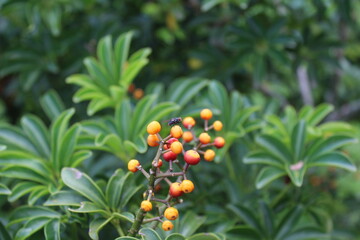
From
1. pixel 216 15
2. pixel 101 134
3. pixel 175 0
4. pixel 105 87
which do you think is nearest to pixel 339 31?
pixel 216 15

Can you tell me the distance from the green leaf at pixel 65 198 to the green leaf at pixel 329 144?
0.56 metres

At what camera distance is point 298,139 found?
3.67ft

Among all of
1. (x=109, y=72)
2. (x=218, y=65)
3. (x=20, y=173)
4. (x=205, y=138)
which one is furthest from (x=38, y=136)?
(x=218, y=65)

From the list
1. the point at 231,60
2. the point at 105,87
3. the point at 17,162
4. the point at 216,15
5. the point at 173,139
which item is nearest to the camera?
the point at 173,139

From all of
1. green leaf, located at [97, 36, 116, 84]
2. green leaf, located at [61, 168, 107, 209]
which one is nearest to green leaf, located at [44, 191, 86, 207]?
green leaf, located at [61, 168, 107, 209]

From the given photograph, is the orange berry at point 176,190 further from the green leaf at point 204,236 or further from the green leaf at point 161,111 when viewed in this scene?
the green leaf at point 161,111

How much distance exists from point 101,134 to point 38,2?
0.71 m

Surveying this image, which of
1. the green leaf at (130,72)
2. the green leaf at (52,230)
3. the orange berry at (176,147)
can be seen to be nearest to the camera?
the orange berry at (176,147)

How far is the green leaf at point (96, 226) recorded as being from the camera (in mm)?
835

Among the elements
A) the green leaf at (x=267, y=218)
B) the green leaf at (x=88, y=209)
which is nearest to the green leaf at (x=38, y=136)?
the green leaf at (x=88, y=209)

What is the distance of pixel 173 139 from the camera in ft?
2.58

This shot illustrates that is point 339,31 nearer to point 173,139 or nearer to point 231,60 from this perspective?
point 231,60

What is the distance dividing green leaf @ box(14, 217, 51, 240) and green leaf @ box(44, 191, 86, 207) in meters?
0.05

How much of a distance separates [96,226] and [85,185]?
84 millimetres
